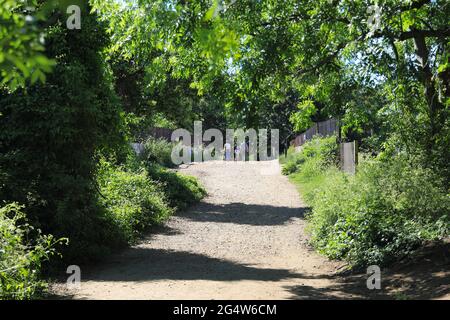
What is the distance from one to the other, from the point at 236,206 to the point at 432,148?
923 centimetres

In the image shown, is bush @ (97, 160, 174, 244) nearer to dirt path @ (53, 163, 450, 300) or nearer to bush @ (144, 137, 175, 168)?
dirt path @ (53, 163, 450, 300)

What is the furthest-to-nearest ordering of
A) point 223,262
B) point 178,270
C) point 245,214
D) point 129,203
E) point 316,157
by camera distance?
point 316,157
point 245,214
point 129,203
point 223,262
point 178,270

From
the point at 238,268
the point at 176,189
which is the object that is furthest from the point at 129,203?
the point at 176,189

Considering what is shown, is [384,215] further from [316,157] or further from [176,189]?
[316,157]

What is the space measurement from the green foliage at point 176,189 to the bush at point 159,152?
6381 millimetres

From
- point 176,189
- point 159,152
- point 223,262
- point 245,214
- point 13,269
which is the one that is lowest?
point 223,262

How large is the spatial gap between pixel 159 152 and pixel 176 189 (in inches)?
427

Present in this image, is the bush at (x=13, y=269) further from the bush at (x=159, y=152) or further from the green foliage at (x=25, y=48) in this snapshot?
the bush at (x=159, y=152)

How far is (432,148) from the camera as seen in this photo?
1141 centimetres

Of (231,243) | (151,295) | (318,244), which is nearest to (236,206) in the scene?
(231,243)

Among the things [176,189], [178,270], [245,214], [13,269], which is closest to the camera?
[13,269]

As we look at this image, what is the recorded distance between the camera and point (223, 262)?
10.3 metres

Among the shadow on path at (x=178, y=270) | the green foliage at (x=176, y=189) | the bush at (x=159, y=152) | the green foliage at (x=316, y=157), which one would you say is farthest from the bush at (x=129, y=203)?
the bush at (x=159, y=152)

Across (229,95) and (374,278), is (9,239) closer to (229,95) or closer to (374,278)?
(229,95)
